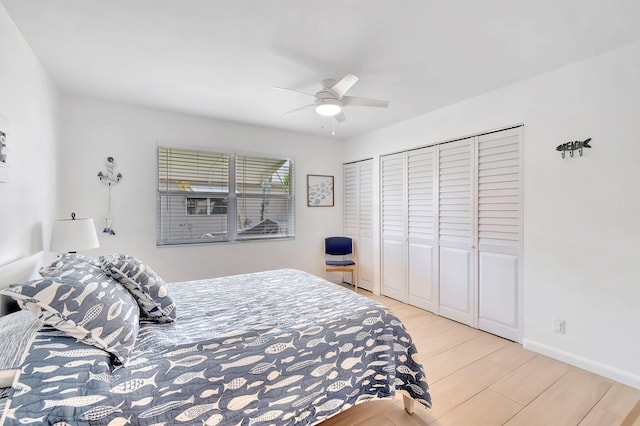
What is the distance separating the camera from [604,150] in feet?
7.38

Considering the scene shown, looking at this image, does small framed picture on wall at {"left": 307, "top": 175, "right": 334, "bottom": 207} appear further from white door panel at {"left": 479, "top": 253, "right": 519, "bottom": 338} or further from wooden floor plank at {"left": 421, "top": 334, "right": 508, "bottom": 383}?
wooden floor plank at {"left": 421, "top": 334, "right": 508, "bottom": 383}

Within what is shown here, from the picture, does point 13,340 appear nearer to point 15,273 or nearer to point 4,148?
point 15,273

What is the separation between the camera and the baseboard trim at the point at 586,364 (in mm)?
2115

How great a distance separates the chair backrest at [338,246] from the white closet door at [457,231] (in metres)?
1.56

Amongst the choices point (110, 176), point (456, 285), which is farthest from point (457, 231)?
point (110, 176)

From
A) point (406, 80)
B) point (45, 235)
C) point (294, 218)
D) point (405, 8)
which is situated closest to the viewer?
point (405, 8)

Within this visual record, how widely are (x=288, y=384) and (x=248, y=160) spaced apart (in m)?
3.20

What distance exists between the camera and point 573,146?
238 centimetres

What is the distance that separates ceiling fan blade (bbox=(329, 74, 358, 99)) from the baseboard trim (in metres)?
2.81

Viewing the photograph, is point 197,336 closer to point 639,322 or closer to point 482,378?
point 482,378

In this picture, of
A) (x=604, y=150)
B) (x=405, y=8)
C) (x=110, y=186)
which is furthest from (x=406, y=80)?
(x=110, y=186)

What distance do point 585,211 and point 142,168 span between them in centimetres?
442

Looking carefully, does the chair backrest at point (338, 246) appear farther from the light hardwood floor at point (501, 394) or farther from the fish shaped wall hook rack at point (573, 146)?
the fish shaped wall hook rack at point (573, 146)

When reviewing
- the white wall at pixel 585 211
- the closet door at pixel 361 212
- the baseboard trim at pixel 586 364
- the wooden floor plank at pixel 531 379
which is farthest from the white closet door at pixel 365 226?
the wooden floor plank at pixel 531 379
